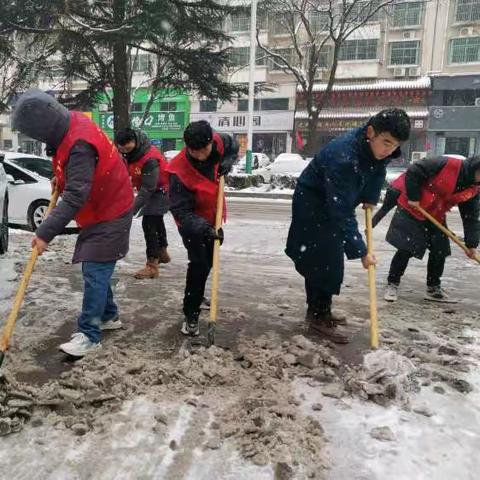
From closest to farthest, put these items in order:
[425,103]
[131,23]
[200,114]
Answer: [131,23], [425,103], [200,114]

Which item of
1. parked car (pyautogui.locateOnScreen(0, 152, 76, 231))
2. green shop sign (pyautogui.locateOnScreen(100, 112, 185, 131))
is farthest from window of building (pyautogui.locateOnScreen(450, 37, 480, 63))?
parked car (pyautogui.locateOnScreen(0, 152, 76, 231))

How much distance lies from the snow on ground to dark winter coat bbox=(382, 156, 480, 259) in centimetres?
61

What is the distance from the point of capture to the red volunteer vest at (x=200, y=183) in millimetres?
3607

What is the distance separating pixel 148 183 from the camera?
512 cm

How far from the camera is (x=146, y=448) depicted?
2.39 metres

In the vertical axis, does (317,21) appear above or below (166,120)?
above

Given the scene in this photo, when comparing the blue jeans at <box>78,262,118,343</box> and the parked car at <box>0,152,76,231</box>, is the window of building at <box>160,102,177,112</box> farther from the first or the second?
the blue jeans at <box>78,262,118,343</box>

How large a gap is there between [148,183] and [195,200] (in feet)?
4.96

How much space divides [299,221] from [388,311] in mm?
1294

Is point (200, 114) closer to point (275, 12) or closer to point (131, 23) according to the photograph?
point (275, 12)

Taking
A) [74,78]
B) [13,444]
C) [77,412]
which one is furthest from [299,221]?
[74,78]

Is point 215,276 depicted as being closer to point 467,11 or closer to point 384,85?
point 384,85

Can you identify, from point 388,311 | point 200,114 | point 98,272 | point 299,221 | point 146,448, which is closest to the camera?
point 146,448

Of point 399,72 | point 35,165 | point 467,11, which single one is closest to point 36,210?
point 35,165
